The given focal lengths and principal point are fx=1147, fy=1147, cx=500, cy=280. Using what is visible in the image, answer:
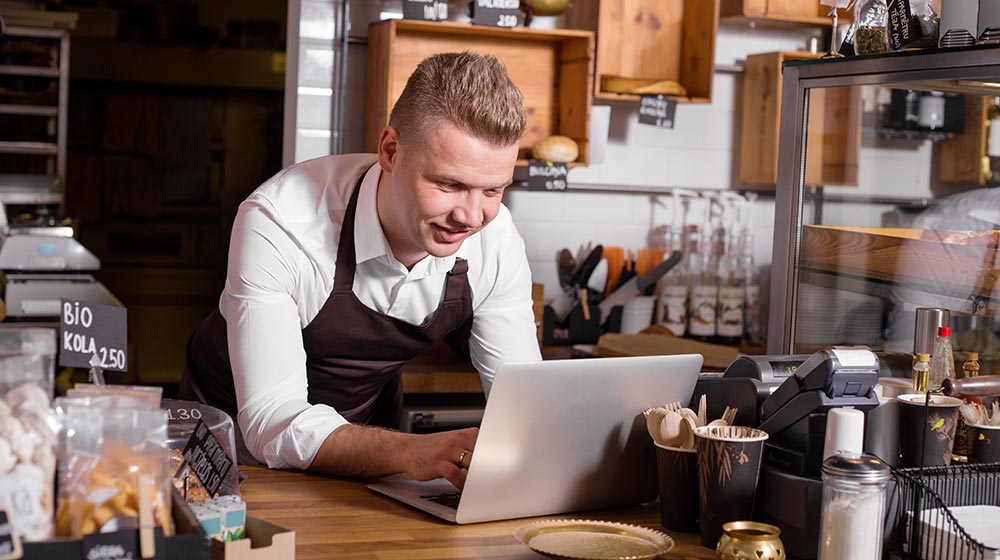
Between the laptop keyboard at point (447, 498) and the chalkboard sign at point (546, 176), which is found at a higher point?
the chalkboard sign at point (546, 176)

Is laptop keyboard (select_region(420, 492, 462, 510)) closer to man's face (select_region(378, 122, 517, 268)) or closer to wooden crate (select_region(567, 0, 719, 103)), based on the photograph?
man's face (select_region(378, 122, 517, 268))

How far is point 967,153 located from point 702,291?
0.99 m

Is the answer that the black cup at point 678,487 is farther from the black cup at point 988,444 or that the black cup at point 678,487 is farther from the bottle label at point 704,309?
the bottle label at point 704,309

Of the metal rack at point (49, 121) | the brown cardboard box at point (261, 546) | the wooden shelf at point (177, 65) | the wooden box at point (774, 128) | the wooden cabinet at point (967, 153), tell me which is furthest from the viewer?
the wooden shelf at point (177, 65)

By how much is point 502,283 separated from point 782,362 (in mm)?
746

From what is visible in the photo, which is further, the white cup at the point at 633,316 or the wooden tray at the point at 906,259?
the white cup at the point at 633,316

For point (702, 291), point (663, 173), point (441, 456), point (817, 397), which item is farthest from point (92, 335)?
point (663, 173)

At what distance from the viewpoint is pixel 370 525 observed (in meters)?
1.59

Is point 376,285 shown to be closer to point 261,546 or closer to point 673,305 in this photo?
point 261,546

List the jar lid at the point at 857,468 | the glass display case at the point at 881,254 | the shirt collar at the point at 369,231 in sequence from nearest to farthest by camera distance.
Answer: the jar lid at the point at 857,468
the glass display case at the point at 881,254
the shirt collar at the point at 369,231

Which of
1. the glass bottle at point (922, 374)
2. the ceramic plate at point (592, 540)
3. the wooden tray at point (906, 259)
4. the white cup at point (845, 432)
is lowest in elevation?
the ceramic plate at point (592, 540)

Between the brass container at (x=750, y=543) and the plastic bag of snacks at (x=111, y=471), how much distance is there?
0.65 m

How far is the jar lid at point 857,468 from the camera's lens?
4.40ft

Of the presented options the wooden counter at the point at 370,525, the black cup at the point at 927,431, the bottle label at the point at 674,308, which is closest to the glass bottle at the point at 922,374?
the black cup at the point at 927,431
